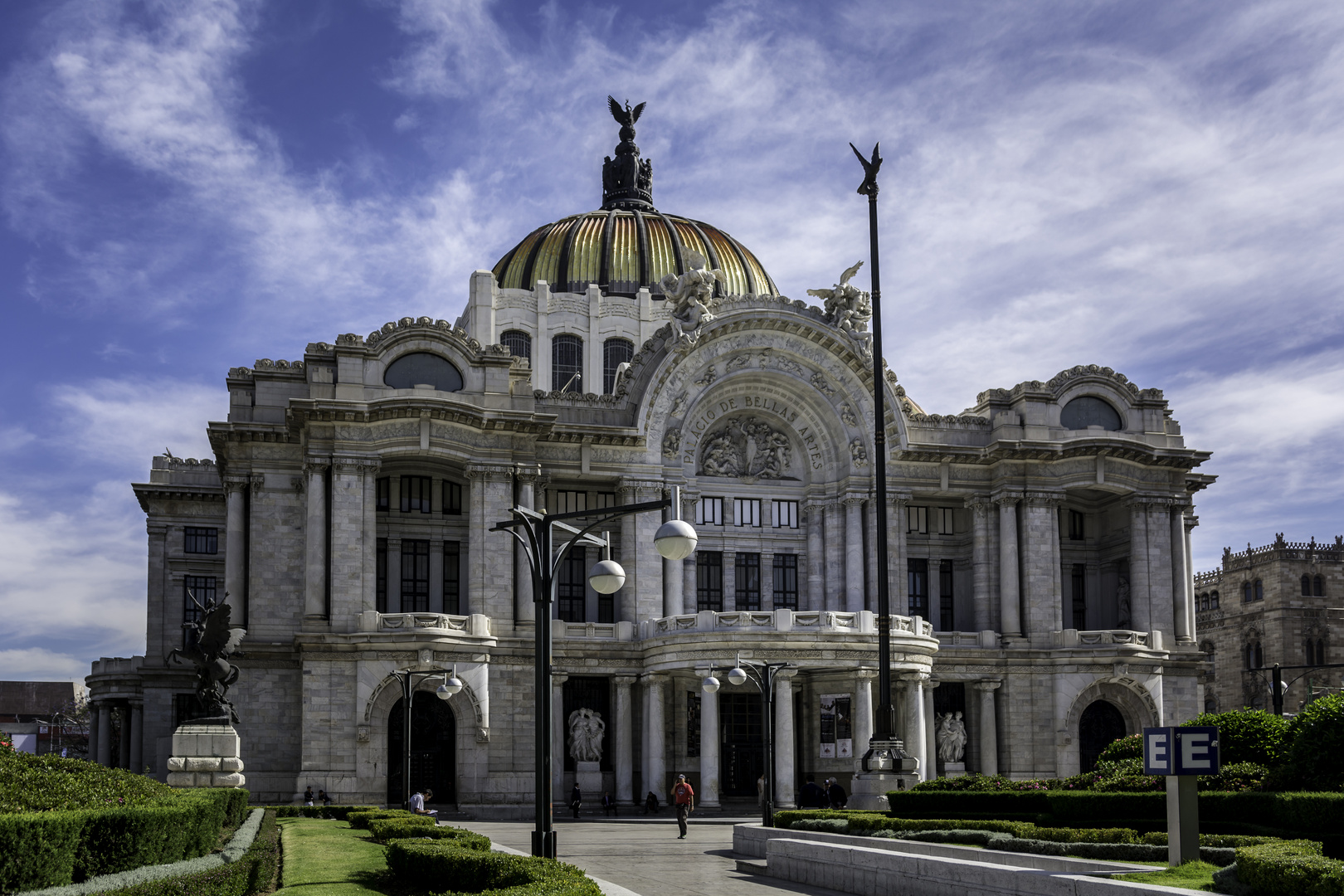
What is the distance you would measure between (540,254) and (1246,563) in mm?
59074

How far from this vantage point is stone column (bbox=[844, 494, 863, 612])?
61344 millimetres

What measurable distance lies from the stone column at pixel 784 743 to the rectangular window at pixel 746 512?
1080 cm

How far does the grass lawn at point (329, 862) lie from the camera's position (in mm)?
21422

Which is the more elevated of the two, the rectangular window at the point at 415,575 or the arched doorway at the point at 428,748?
the rectangular window at the point at 415,575

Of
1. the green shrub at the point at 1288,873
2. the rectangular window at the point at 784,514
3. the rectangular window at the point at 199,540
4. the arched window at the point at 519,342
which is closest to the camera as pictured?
the green shrub at the point at 1288,873

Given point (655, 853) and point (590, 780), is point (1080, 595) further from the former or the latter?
point (655, 853)

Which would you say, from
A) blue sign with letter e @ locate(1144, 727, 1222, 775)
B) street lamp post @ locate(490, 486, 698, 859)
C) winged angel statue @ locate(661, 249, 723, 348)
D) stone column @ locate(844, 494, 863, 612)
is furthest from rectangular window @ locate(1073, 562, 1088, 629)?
street lamp post @ locate(490, 486, 698, 859)

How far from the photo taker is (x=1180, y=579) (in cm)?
6406

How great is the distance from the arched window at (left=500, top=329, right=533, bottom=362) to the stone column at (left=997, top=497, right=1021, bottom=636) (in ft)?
83.8

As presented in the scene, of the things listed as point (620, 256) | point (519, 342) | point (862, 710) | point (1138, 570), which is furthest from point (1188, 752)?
point (620, 256)

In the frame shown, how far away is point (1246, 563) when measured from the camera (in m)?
103

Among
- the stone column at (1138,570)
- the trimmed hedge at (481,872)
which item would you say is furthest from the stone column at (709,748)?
the trimmed hedge at (481,872)

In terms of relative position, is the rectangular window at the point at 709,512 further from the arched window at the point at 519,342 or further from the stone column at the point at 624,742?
the arched window at the point at 519,342

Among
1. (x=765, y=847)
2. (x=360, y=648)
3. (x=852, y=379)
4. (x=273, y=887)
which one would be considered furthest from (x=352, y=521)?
(x=273, y=887)
